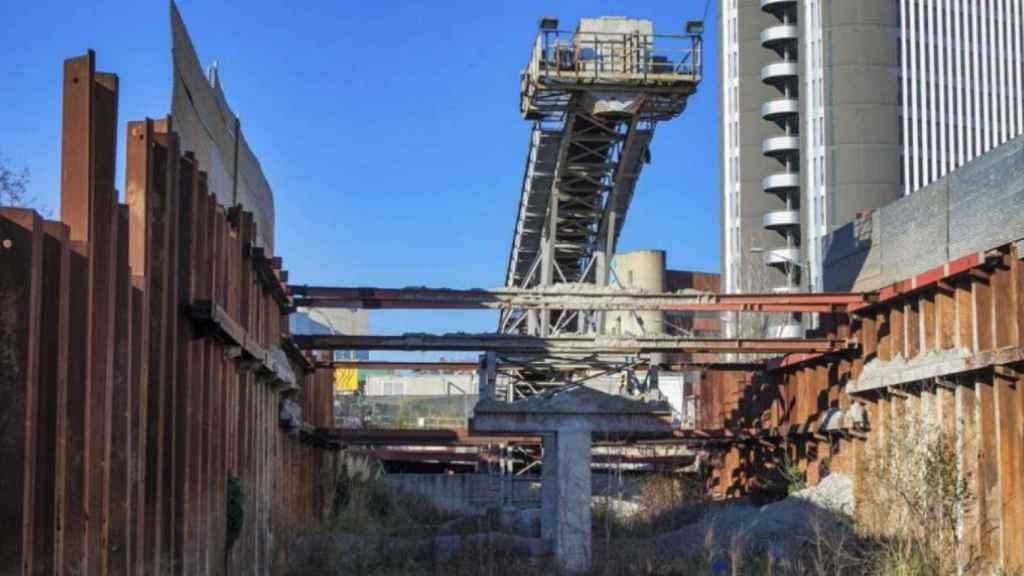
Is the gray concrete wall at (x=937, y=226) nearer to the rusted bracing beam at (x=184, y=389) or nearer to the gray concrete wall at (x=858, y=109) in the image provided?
the rusted bracing beam at (x=184, y=389)

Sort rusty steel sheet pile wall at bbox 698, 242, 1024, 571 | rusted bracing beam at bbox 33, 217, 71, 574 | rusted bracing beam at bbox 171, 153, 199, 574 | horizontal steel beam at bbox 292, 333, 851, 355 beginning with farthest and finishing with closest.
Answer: horizontal steel beam at bbox 292, 333, 851, 355
rusty steel sheet pile wall at bbox 698, 242, 1024, 571
rusted bracing beam at bbox 171, 153, 199, 574
rusted bracing beam at bbox 33, 217, 71, 574

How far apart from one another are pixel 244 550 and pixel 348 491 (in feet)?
55.0

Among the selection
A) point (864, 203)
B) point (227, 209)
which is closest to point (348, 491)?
point (227, 209)

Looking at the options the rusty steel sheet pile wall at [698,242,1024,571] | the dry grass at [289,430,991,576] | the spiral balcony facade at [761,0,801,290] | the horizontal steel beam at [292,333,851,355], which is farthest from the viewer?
the spiral balcony facade at [761,0,801,290]

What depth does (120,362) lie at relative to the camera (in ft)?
31.7

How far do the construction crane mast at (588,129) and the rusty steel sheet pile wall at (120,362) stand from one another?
13.6m

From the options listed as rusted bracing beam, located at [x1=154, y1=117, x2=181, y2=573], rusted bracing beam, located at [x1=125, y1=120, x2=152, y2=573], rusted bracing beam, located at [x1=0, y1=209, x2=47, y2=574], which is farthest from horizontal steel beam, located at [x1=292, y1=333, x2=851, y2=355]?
rusted bracing beam, located at [x1=0, y1=209, x2=47, y2=574]

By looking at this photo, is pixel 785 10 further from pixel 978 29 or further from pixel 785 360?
pixel 785 360

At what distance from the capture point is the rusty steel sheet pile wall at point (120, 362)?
7.52 metres

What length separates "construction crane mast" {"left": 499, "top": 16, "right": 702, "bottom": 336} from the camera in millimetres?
29328

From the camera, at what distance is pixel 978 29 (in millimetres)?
105250

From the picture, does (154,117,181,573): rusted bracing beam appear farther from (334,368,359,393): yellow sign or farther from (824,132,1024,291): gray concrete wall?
(334,368,359,393): yellow sign

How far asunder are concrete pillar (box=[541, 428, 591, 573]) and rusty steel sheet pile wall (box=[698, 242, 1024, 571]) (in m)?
4.48

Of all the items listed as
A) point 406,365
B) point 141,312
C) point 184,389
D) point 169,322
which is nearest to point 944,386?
point 184,389
